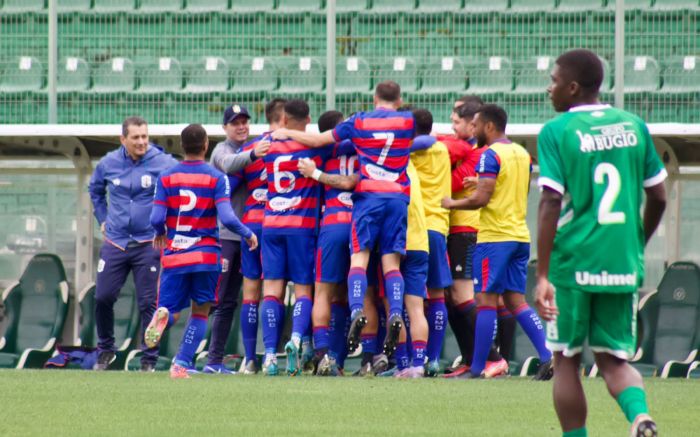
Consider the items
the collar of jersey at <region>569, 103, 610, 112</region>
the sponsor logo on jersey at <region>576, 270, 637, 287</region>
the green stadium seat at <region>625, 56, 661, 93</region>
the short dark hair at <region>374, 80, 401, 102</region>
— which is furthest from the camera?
the green stadium seat at <region>625, 56, 661, 93</region>

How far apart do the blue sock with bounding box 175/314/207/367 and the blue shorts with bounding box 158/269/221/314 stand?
13 centimetres

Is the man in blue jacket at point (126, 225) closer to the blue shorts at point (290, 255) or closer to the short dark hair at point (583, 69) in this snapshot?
the blue shorts at point (290, 255)

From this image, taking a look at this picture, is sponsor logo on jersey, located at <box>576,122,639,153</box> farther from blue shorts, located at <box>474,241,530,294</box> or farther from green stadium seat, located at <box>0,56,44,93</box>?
green stadium seat, located at <box>0,56,44,93</box>

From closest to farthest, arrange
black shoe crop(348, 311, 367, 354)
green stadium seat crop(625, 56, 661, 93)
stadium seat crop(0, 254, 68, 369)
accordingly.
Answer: black shoe crop(348, 311, 367, 354) < stadium seat crop(0, 254, 68, 369) < green stadium seat crop(625, 56, 661, 93)

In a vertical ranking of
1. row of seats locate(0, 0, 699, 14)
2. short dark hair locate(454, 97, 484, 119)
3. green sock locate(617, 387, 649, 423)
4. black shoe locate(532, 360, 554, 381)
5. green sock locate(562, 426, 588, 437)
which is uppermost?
row of seats locate(0, 0, 699, 14)

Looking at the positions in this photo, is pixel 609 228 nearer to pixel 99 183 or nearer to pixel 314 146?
pixel 314 146

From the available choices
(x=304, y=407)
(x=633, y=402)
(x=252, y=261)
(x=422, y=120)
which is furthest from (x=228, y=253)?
(x=633, y=402)

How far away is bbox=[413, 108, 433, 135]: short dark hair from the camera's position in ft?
36.6

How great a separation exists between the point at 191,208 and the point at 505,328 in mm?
2871

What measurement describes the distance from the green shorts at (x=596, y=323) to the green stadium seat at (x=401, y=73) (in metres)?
9.70

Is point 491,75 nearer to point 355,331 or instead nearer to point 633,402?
point 355,331

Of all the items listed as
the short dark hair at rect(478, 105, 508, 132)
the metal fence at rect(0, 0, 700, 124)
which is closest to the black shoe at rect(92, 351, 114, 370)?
the metal fence at rect(0, 0, 700, 124)

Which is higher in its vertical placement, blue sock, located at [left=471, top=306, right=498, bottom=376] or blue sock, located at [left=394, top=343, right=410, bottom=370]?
blue sock, located at [left=471, top=306, right=498, bottom=376]

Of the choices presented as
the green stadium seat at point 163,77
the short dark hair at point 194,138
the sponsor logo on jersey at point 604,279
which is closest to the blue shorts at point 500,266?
the short dark hair at point 194,138
